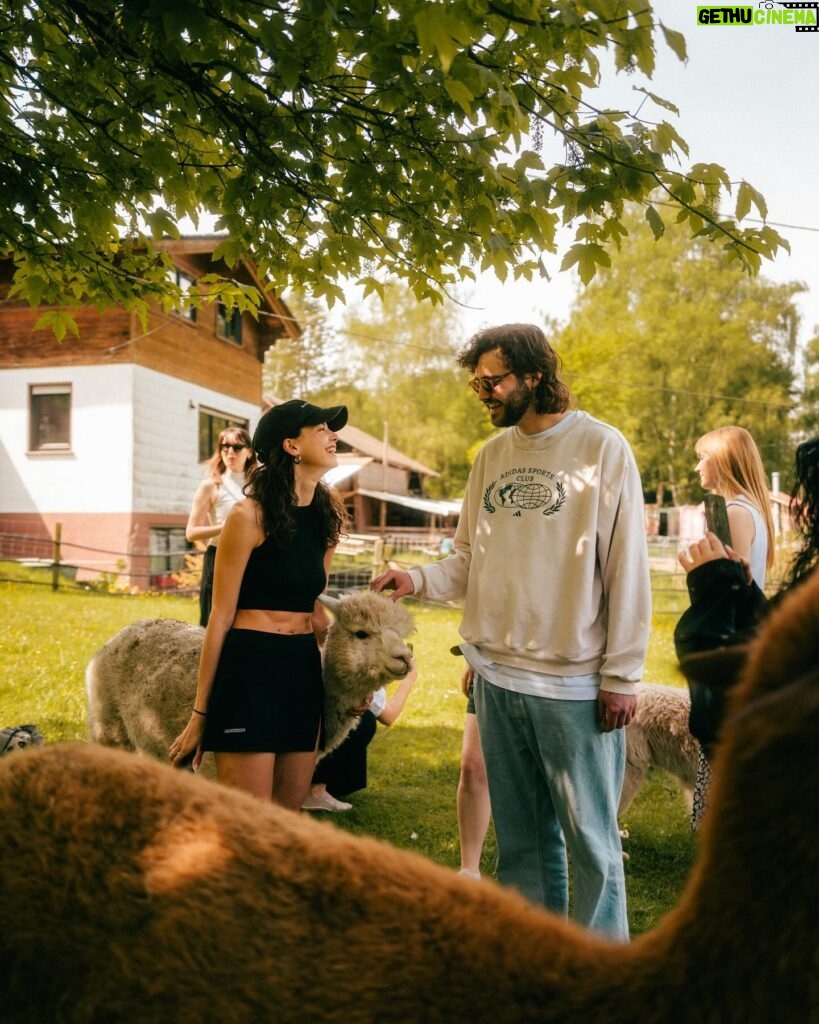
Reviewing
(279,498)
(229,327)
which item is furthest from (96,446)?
(279,498)

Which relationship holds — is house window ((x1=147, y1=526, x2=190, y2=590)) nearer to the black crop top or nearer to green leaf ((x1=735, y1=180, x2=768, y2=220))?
the black crop top

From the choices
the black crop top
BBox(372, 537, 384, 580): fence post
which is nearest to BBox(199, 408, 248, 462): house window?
BBox(372, 537, 384, 580): fence post

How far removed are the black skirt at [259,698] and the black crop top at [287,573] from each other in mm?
140

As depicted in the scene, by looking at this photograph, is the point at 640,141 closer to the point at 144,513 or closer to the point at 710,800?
the point at 710,800

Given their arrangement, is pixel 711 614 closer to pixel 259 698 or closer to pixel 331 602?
pixel 259 698

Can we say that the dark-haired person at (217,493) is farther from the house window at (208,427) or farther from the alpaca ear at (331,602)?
the house window at (208,427)

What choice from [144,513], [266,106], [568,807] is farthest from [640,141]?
[144,513]

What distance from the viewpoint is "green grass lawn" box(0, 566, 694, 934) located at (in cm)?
488

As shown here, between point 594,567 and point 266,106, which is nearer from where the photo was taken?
point 594,567

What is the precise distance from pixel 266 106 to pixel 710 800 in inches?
138

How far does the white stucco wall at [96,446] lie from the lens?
1898cm

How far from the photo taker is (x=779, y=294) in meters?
41.8

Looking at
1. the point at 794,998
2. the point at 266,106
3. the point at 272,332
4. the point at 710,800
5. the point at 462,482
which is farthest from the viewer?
the point at 462,482

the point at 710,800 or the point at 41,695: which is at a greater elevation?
the point at 710,800
